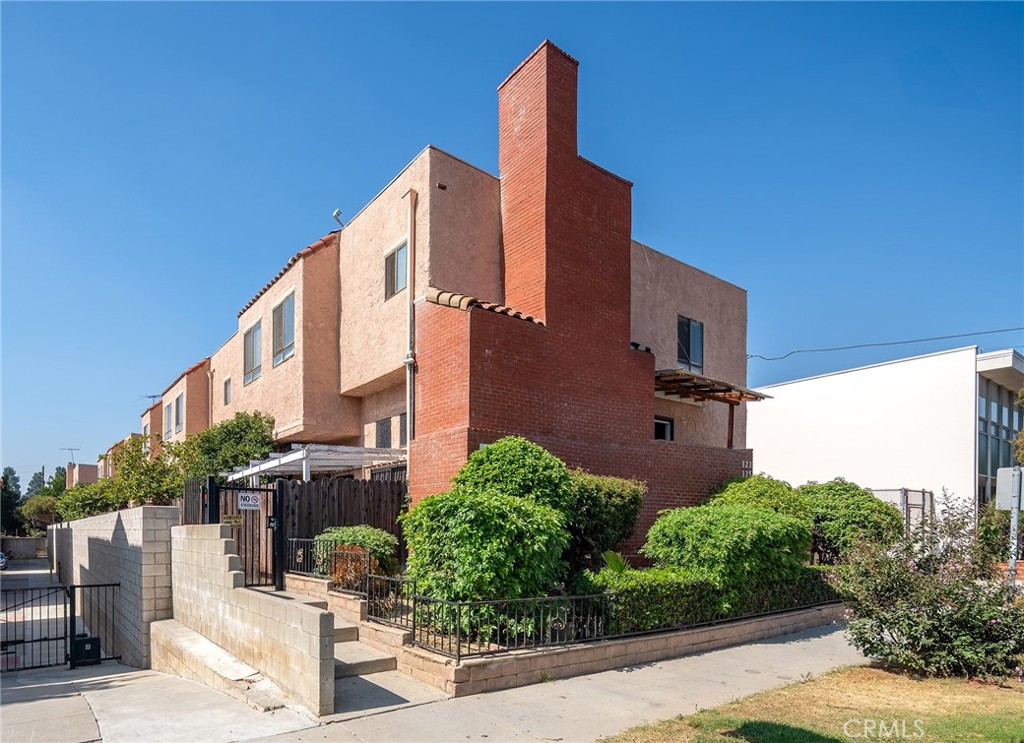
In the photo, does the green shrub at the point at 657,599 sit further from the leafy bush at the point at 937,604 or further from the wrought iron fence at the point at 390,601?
the wrought iron fence at the point at 390,601

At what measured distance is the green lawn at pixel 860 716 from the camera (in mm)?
6672

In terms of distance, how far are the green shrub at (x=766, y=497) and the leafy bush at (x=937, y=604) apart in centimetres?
392

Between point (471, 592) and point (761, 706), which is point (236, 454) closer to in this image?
point (471, 592)

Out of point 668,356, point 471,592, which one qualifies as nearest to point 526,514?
point 471,592

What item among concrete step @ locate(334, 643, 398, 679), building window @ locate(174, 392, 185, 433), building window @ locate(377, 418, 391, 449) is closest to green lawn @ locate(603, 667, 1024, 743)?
concrete step @ locate(334, 643, 398, 679)

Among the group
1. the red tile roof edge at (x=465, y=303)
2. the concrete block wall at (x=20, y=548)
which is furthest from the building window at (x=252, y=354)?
the concrete block wall at (x=20, y=548)

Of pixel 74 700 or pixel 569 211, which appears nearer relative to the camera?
pixel 74 700

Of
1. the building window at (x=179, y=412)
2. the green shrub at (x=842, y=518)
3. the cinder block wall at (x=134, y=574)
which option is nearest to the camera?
the cinder block wall at (x=134, y=574)

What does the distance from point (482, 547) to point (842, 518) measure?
31.8 feet

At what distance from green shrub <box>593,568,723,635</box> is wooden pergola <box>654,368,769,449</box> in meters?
6.22

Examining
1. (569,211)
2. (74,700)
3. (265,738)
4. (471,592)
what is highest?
(569,211)

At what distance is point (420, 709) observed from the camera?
24.6 ft

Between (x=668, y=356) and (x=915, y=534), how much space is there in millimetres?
10007

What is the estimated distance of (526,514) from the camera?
9.48 metres
